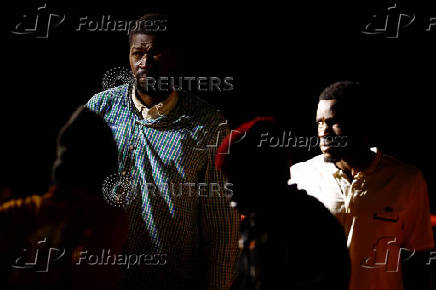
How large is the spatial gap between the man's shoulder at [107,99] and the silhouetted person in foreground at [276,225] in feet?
3.90

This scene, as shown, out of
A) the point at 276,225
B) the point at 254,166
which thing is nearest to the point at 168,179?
the point at 254,166

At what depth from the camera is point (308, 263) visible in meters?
2.20

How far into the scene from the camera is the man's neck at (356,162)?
339cm

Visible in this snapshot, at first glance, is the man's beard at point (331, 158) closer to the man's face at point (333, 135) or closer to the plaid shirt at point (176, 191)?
the man's face at point (333, 135)

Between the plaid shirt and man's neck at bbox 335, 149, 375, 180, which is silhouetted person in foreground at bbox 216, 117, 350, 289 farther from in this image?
man's neck at bbox 335, 149, 375, 180

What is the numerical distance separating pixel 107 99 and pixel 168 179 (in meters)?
0.63

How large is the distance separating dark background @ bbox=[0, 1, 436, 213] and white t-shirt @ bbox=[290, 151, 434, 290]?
A: 122 centimetres

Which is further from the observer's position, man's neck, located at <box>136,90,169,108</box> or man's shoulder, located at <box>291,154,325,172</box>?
man's shoulder, located at <box>291,154,325,172</box>

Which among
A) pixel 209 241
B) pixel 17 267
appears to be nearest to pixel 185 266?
pixel 209 241

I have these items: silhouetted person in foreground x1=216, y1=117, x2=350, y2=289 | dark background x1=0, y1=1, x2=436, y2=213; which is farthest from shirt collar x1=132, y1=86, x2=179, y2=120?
dark background x1=0, y1=1, x2=436, y2=213

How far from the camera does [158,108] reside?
11.3 ft

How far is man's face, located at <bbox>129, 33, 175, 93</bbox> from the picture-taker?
3.38 meters

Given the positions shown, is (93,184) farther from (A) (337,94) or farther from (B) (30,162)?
(B) (30,162)

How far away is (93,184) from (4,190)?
1.80 ft
